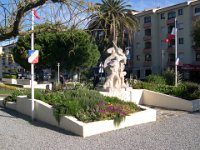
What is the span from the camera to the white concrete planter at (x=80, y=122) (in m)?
8.79

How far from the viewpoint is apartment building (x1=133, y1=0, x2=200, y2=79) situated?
52.8m

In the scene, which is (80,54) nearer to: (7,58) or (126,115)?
(126,115)

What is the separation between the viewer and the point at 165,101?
1515 cm

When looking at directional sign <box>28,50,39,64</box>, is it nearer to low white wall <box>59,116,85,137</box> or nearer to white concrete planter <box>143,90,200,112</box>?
low white wall <box>59,116,85,137</box>

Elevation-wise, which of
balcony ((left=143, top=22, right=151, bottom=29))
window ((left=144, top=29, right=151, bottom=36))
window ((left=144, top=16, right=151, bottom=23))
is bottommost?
window ((left=144, top=29, right=151, bottom=36))

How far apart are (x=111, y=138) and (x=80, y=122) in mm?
1138

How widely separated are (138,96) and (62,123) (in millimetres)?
7431

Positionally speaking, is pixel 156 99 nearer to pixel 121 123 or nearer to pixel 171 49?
pixel 121 123

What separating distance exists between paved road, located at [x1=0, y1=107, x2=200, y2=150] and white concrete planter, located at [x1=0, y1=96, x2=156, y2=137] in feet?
0.69

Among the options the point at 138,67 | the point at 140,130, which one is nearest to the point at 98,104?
the point at 140,130

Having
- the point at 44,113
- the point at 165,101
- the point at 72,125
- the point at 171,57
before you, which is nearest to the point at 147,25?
the point at 171,57

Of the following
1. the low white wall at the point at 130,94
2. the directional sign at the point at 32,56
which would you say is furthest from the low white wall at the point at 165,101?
the directional sign at the point at 32,56

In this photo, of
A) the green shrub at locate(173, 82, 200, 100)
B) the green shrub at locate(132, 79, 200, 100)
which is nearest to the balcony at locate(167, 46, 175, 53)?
the green shrub at locate(132, 79, 200, 100)

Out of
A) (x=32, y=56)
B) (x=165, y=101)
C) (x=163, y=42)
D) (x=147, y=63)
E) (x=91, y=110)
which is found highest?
(x=163, y=42)
